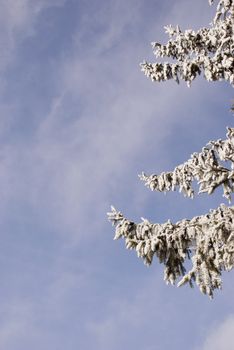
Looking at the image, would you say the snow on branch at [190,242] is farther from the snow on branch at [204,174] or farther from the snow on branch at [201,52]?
the snow on branch at [201,52]

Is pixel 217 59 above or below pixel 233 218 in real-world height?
above

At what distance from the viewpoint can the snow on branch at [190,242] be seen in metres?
11.2

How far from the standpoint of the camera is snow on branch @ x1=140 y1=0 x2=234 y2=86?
519 inches

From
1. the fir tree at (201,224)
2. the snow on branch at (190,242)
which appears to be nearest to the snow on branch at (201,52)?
the fir tree at (201,224)

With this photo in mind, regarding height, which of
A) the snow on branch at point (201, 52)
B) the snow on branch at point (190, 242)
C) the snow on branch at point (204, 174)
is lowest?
the snow on branch at point (190, 242)

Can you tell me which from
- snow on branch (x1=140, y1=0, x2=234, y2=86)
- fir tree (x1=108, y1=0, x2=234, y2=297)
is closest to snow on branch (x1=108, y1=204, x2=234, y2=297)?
fir tree (x1=108, y1=0, x2=234, y2=297)

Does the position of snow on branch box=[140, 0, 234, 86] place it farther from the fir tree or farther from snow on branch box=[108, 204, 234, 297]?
snow on branch box=[108, 204, 234, 297]

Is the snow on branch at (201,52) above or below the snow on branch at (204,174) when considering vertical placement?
above

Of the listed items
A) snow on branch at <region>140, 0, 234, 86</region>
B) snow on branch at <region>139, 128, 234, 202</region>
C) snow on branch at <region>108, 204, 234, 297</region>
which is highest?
snow on branch at <region>140, 0, 234, 86</region>

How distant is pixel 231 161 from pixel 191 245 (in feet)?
7.44

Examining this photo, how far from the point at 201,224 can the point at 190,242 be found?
0.51m

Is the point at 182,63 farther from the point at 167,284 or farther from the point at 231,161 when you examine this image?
the point at 167,284

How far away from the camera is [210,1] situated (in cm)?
1448

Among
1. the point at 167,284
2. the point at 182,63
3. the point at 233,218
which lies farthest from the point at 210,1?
the point at 167,284
